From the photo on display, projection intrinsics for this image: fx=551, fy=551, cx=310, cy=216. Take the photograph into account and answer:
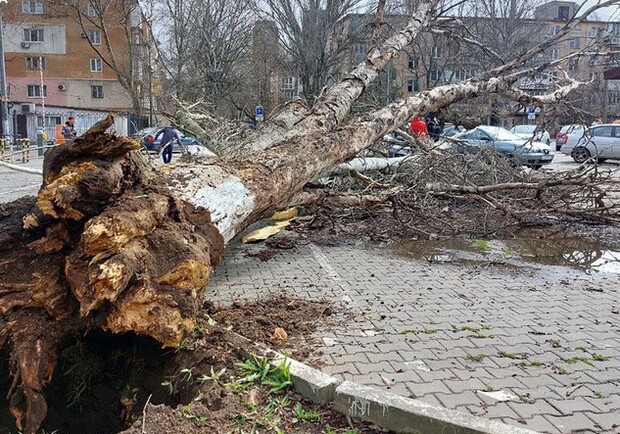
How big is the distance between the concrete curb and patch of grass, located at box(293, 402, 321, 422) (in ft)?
0.33

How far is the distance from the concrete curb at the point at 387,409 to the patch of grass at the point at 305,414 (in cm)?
10

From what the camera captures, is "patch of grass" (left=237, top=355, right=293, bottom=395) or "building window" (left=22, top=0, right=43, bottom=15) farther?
"building window" (left=22, top=0, right=43, bottom=15)

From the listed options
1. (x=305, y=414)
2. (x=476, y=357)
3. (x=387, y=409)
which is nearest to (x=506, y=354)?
(x=476, y=357)

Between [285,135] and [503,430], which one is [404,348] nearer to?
[503,430]

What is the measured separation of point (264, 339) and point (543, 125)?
8065 mm

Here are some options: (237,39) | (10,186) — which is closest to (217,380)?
(10,186)

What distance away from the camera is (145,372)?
136 inches

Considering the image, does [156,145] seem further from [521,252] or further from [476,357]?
[476,357]

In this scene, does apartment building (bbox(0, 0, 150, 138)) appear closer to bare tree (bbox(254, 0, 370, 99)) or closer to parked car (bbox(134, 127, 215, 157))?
bare tree (bbox(254, 0, 370, 99))

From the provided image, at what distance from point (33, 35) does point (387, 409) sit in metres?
57.2

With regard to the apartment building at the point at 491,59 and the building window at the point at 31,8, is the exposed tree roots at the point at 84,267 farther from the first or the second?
the building window at the point at 31,8

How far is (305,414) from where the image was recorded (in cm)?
289

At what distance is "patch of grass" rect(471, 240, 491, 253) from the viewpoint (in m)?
6.93

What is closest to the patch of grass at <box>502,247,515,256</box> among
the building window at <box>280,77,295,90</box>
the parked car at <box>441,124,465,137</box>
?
the parked car at <box>441,124,465,137</box>
